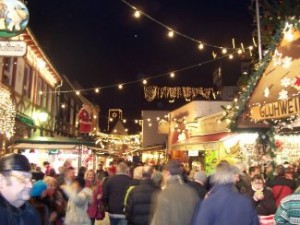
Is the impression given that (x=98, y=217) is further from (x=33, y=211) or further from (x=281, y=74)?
(x=33, y=211)

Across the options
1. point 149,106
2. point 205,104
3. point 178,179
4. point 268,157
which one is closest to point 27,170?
point 178,179

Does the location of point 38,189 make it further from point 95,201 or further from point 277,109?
point 277,109

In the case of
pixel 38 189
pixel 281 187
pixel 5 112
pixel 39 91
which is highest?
pixel 39 91

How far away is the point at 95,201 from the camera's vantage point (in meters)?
9.91

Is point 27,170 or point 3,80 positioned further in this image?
point 3,80

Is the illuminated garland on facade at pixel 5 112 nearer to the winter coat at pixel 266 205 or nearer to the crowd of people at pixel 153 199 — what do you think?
the crowd of people at pixel 153 199

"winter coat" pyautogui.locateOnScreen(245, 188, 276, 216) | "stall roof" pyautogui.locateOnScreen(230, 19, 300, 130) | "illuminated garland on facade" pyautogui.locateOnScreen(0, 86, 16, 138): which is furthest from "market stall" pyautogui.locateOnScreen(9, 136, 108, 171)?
"winter coat" pyautogui.locateOnScreen(245, 188, 276, 216)

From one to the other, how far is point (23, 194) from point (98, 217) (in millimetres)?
7246

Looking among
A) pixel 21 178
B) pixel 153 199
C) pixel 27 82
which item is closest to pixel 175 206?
pixel 153 199

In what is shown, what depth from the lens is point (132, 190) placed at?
764 cm

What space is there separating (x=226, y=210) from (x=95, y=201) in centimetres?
593

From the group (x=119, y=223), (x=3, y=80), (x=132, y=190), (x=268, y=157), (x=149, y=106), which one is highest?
(x=149, y=106)

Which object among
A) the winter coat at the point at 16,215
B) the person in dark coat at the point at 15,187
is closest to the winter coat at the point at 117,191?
the winter coat at the point at 16,215

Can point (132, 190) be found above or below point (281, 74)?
below
